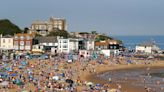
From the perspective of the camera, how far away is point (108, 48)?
78.8 meters

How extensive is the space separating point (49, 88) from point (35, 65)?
670 inches

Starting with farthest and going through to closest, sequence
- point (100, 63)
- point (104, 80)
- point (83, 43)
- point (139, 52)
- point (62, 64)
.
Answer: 1. point (139, 52)
2. point (83, 43)
3. point (100, 63)
4. point (62, 64)
5. point (104, 80)

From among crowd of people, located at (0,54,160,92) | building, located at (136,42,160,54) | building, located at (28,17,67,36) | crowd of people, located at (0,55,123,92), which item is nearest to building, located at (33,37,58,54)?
crowd of people, located at (0,54,160,92)

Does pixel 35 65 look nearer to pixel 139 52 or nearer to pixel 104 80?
pixel 104 80

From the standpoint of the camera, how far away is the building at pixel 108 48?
7531 cm

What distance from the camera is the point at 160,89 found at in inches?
1516

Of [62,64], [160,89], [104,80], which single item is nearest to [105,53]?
[62,64]

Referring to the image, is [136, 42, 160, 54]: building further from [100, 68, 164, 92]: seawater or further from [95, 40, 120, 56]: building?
[100, 68, 164, 92]: seawater

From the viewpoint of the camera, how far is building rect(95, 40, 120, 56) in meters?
75.3

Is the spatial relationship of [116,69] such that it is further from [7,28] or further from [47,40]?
[7,28]

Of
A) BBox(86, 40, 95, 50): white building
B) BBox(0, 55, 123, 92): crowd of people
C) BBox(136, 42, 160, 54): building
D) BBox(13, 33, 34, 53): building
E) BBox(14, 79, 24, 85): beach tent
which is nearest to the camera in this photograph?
BBox(0, 55, 123, 92): crowd of people

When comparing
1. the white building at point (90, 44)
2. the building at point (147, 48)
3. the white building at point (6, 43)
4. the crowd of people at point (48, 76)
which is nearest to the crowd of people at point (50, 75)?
the crowd of people at point (48, 76)

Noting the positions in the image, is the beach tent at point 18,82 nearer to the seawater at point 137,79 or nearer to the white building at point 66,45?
the seawater at point 137,79

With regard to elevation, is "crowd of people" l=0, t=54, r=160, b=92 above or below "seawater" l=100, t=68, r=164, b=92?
above
